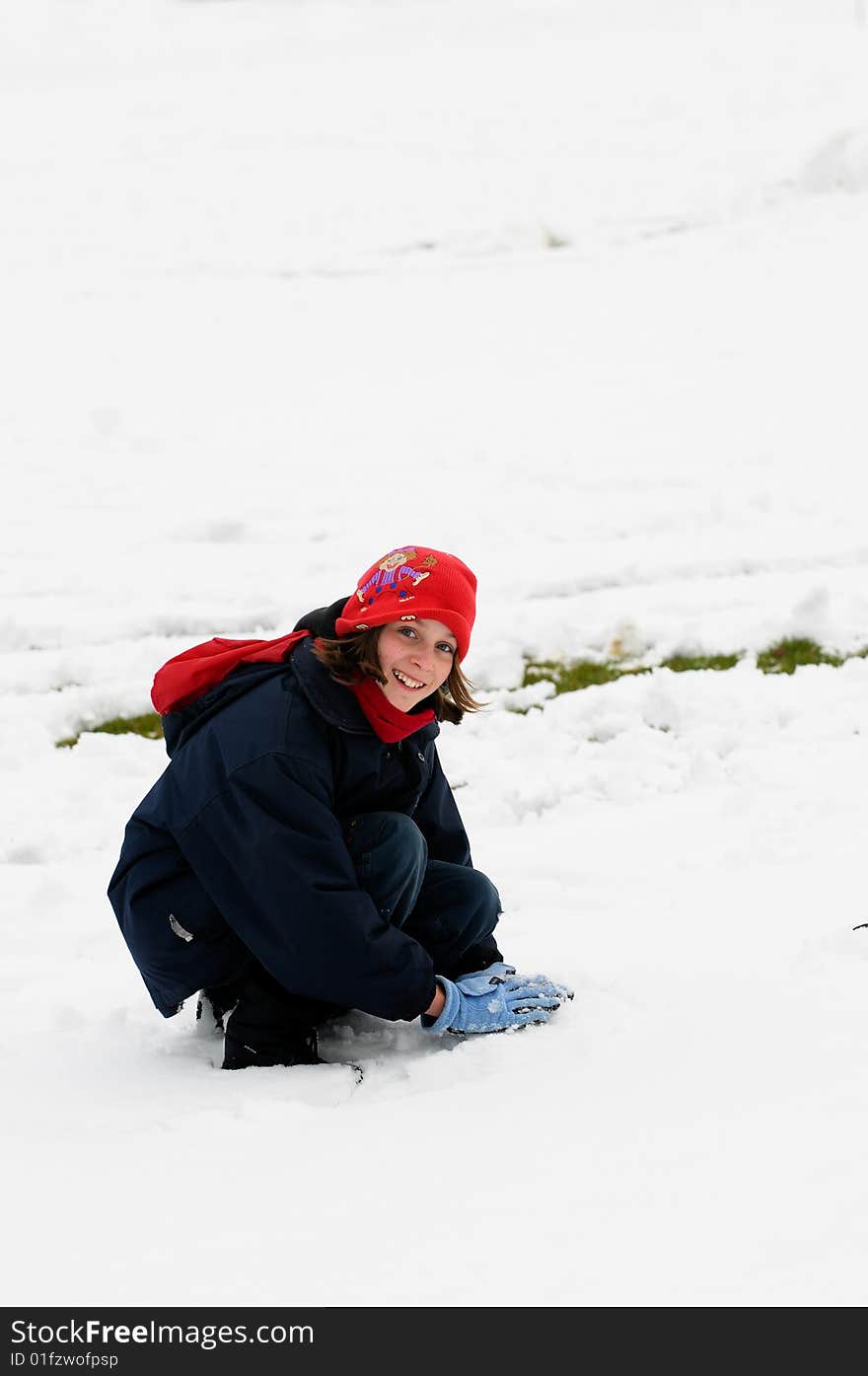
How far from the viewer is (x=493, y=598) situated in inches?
254

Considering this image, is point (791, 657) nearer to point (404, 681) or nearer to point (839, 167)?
point (404, 681)

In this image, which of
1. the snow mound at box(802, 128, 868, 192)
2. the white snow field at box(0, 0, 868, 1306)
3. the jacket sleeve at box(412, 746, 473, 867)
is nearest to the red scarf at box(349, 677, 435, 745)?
the jacket sleeve at box(412, 746, 473, 867)

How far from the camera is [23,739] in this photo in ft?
16.6

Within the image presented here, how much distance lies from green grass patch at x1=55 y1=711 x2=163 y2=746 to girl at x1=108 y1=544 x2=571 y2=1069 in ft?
7.80

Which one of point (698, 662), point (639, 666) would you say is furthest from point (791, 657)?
point (639, 666)

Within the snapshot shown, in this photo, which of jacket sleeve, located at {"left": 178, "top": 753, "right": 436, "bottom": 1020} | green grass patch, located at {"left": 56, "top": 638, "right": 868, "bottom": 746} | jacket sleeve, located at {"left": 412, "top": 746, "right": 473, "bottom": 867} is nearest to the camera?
jacket sleeve, located at {"left": 178, "top": 753, "right": 436, "bottom": 1020}

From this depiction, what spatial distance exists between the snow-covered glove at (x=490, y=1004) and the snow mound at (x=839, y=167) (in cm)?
1326

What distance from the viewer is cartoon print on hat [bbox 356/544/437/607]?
2662mm

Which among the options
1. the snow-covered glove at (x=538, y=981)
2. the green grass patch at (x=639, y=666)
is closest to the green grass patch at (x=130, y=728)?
the green grass patch at (x=639, y=666)

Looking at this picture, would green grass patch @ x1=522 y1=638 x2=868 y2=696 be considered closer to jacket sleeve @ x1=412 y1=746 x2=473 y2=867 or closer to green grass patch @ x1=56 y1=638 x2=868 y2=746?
green grass patch @ x1=56 y1=638 x2=868 y2=746

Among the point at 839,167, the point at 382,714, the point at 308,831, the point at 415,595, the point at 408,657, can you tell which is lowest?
the point at 308,831

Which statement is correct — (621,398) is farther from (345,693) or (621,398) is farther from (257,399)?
(345,693)

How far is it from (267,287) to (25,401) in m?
3.63

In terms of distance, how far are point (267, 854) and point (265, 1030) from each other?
17.9 inches
